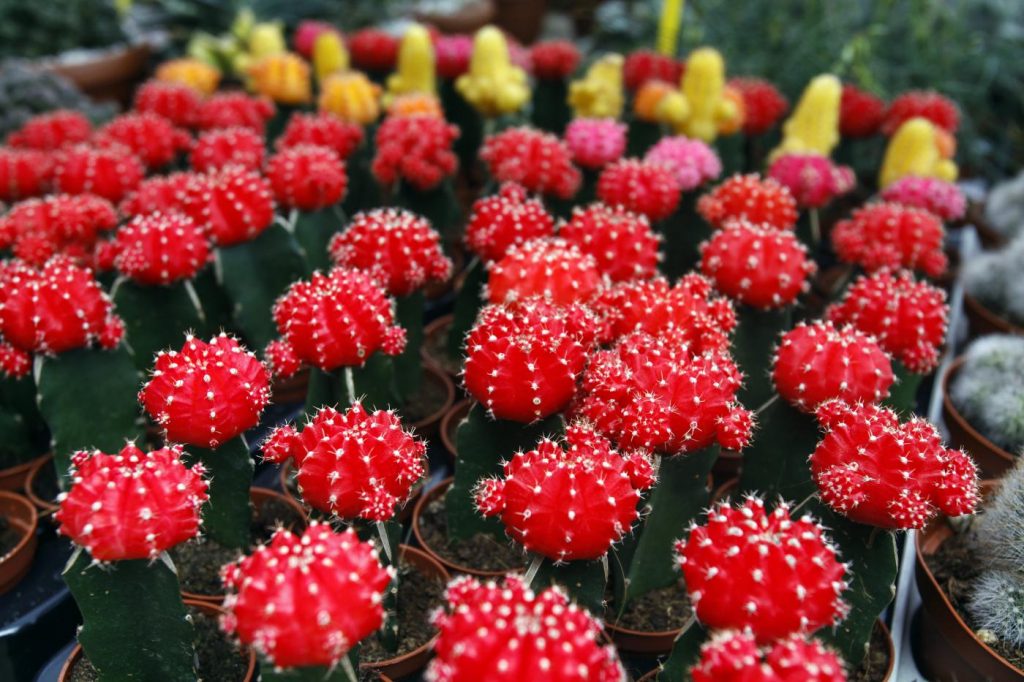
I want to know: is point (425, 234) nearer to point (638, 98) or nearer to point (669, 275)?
point (669, 275)

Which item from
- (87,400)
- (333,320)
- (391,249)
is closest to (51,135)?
(87,400)

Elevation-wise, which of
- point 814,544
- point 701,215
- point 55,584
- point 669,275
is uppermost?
point 814,544

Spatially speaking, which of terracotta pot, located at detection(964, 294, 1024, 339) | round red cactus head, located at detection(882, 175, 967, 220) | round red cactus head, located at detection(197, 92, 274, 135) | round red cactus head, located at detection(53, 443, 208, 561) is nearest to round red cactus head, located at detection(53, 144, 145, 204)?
round red cactus head, located at detection(197, 92, 274, 135)

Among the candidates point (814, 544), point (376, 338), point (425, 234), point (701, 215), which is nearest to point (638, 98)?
point (701, 215)

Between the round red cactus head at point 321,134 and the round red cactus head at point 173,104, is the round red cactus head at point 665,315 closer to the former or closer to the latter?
the round red cactus head at point 321,134

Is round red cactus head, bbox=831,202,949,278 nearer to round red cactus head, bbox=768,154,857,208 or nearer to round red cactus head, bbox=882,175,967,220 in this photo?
round red cactus head, bbox=768,154,857,208

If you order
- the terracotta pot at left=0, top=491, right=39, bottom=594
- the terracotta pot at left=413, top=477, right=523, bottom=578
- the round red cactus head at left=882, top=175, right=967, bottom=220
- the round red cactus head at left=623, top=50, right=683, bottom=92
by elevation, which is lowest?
the terracotta pot at left=0, top=491, right=39, bottom=594
